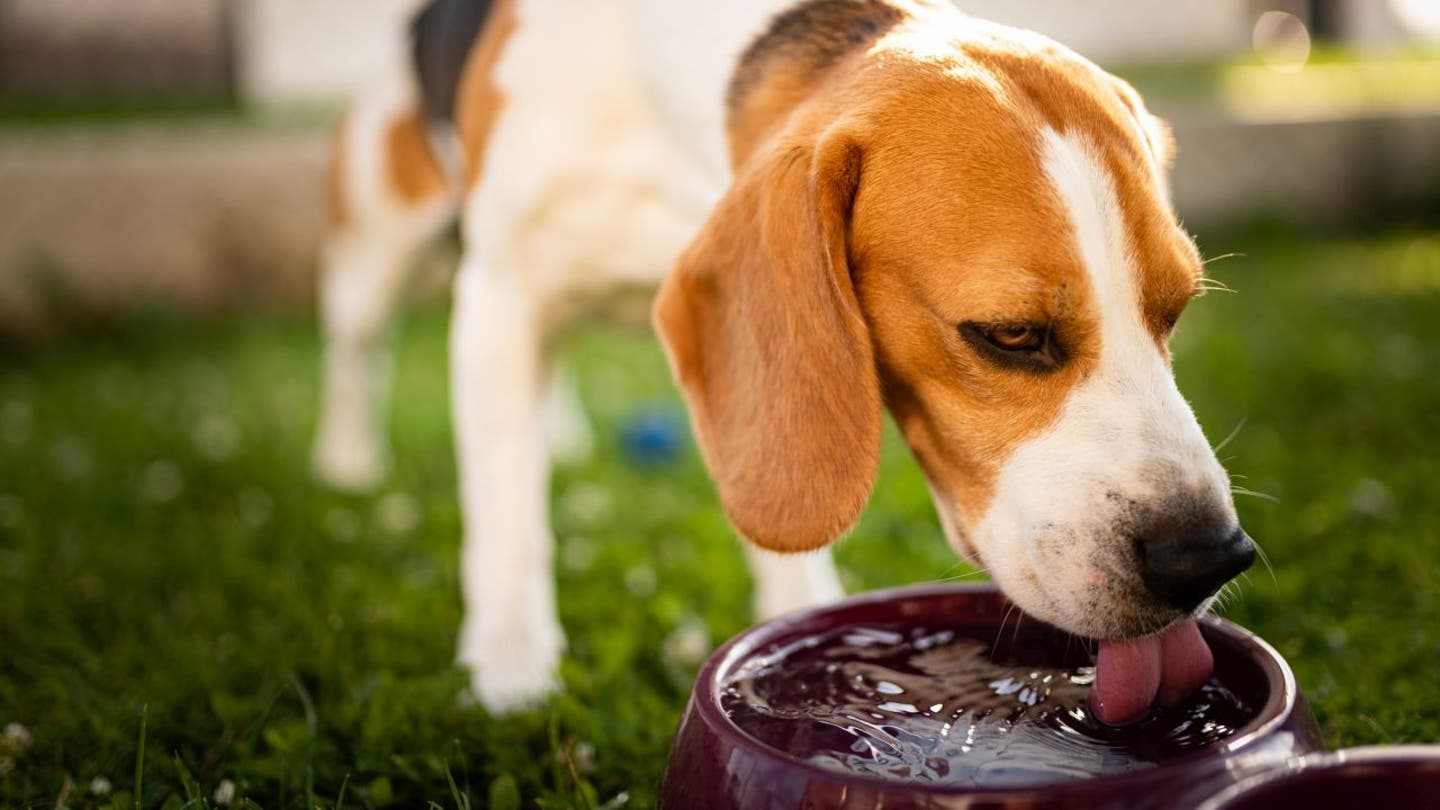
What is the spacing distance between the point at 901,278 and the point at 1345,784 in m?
1.05

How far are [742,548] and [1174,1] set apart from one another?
43.8 feet

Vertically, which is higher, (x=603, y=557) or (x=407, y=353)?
(x=603, y=557)

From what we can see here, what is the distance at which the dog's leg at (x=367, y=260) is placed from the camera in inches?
178

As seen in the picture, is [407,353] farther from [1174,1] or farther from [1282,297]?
[1174,1]

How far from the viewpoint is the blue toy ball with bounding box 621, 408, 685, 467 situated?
5078mm

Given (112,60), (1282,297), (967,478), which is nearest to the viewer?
(967,478)

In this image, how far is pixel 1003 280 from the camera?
2.18 meters

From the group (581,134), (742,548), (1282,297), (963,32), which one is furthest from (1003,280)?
(1282,297)

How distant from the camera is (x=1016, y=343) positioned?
7.27ft

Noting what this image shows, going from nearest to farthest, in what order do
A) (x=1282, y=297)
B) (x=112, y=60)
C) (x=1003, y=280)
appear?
(x=1003, y=280)
(x=1282, y=297)
(x=112, y=60)

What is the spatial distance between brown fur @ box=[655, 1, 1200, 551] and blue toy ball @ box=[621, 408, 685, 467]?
2.55 m

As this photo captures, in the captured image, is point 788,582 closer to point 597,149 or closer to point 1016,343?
point 597,149

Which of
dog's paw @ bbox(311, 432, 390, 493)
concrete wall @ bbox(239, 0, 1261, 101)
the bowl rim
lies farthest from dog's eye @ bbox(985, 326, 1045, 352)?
concrete wall @ bbox(239, 0, 1261, 101)

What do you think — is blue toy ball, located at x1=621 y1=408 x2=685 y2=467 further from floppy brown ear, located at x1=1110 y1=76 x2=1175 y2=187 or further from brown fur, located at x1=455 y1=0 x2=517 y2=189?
floppy brown ear, located at x1=1110 y1=76 x2=1175 y2=187
